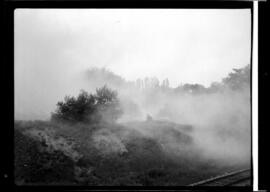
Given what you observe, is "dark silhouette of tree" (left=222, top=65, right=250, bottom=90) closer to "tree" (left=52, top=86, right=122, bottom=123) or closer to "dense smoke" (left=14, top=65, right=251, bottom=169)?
"dense smoke" (left=14, top=65, right=251, bottom=169)

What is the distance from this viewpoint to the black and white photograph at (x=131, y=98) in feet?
14.5

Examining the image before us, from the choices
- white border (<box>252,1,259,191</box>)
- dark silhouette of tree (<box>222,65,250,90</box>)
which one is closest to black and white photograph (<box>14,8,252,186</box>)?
dark silhouette of tree (<box>222,65,250,90</box>)

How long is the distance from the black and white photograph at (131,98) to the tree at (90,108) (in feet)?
0.06

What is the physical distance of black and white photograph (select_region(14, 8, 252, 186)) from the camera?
4.42 m

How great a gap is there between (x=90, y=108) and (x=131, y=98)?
755mm

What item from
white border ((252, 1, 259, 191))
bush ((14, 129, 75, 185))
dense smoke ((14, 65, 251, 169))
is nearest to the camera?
white border ((252, 1, 259, 191))

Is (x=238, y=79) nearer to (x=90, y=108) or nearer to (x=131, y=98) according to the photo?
(x=131, y=98)

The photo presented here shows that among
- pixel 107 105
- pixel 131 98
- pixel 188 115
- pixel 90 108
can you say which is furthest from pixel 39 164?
pixel 188 115

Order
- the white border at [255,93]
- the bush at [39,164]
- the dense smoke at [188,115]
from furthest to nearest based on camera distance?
the dense smoke at [188,115], the bush at [39,164], the white border at [255,93]

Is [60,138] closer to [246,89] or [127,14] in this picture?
[127,14]

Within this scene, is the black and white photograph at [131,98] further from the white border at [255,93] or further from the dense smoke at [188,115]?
the white border at [255,93]

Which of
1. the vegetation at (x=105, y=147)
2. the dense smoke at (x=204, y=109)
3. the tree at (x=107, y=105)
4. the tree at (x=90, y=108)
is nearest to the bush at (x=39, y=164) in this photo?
the vegetation at (x=105, y=147)

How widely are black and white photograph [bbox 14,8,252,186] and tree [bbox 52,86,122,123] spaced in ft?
0.06
